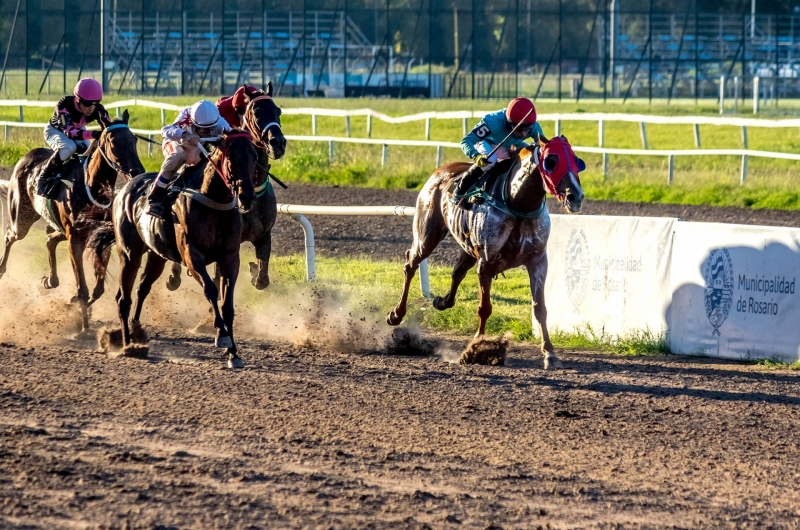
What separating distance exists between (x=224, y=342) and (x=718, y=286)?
3.81 metres

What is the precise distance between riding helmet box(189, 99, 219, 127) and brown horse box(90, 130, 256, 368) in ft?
0.87

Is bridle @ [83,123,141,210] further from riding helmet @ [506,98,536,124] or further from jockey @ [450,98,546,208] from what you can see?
riding helmet @ [506,98,536,124]

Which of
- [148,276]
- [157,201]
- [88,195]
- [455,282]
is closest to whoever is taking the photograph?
[157,201]

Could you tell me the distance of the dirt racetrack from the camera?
197 inches

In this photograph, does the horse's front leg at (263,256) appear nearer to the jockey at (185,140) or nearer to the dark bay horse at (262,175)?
the dark bay horse at (262,175)

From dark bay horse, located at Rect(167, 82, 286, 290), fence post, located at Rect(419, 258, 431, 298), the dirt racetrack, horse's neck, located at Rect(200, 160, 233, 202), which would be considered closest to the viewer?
the dirt racetrack

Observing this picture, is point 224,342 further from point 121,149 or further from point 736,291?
point 736,291

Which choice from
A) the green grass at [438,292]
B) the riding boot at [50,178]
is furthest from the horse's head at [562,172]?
the riding boot at [50,178]

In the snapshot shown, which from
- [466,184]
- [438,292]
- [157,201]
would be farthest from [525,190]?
[438,292]

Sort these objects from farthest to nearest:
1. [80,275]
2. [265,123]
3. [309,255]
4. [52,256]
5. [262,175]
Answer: [309,255] → [52,256] → [80,275] → [262,175] → [265,123]

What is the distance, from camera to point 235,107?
404 inches

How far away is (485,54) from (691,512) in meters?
35.3

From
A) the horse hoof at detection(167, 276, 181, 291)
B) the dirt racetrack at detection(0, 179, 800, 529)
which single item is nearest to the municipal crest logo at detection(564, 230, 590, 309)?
the dirt racetrack at detection(0, 179, 800, 529)

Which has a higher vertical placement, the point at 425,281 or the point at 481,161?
the point at 481,161
